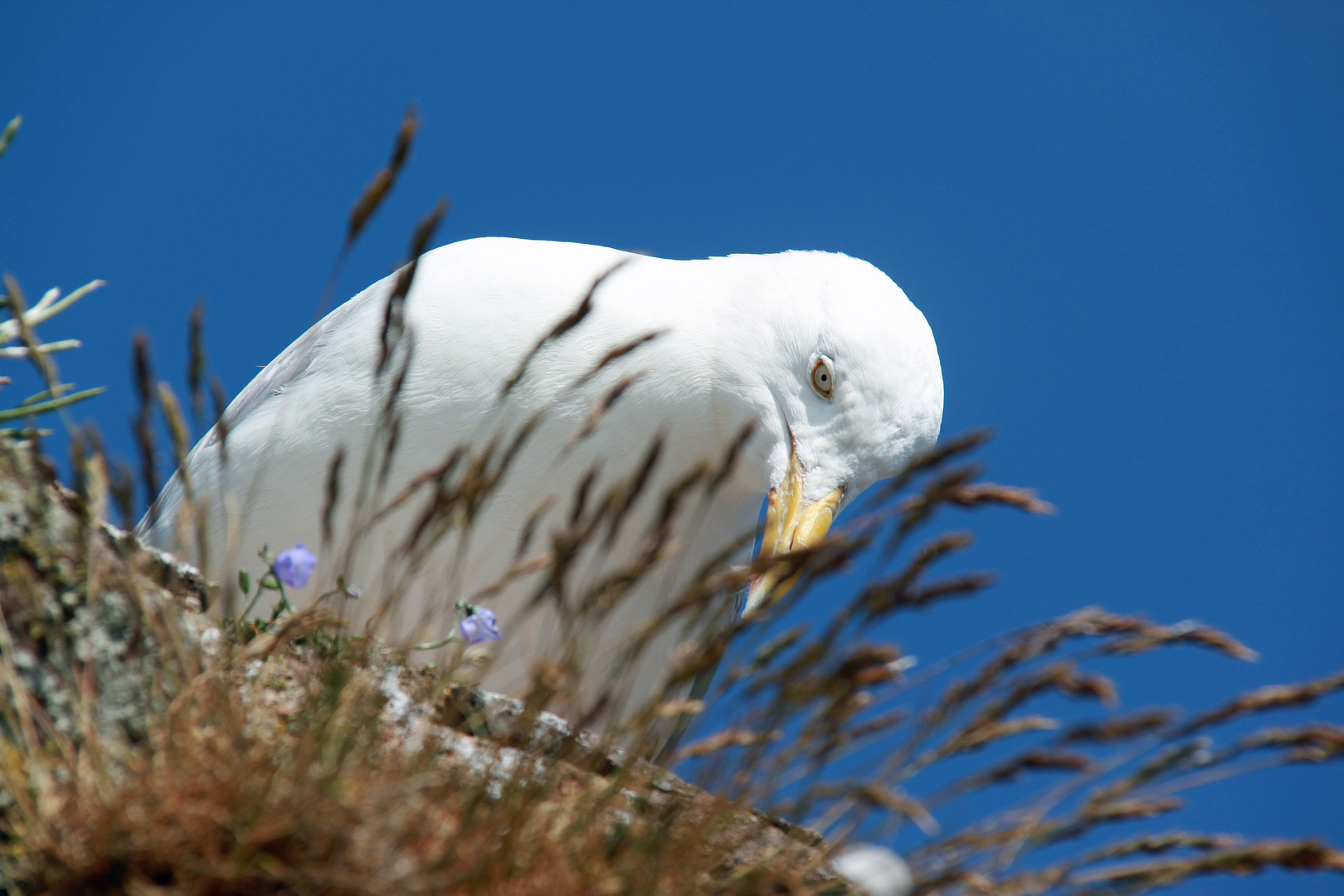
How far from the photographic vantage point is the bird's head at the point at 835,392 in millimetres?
3346

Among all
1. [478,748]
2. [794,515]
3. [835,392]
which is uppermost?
[835,392]

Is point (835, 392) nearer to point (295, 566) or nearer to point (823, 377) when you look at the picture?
point (823, 377)

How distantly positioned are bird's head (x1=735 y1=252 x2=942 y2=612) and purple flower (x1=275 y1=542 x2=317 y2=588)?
1434mm

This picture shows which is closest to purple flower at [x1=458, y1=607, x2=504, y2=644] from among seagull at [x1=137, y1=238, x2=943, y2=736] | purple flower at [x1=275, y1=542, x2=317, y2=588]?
purple flower at [x1=275, y1=542, x2=317, y2=588]

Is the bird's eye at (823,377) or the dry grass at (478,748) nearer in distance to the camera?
the dry grass at (478,748)

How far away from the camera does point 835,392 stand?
135 inches

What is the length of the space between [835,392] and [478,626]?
5.17 ft

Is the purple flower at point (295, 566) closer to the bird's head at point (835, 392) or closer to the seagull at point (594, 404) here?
the seagull at point (594, 404)

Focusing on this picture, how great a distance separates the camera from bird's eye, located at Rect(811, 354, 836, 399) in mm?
3439

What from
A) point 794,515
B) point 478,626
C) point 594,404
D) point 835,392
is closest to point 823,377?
point 835,392

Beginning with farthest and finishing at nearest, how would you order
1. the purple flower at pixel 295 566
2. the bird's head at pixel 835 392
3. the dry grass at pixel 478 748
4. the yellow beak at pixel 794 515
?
1. the bird's head at pixel 835 392
2. the yellow beak at pixel 794 515
3. the purple flower at pixel 295 566
4. the dry grass at pixel 478 748

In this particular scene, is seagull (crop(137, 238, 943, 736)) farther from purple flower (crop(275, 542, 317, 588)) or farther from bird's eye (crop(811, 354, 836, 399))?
purple flower (crop(275, 542, 317, 588))

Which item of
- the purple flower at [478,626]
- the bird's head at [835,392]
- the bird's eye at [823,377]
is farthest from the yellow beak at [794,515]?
the purple flower at [478,626]

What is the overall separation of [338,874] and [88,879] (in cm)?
36
